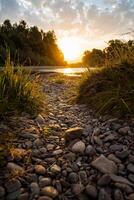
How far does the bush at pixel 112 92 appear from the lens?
3502 mm

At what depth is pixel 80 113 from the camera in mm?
4191

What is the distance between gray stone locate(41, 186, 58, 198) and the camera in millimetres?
1990

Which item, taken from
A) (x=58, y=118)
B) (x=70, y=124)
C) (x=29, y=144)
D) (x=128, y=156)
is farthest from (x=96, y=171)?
(x=58, y=118)

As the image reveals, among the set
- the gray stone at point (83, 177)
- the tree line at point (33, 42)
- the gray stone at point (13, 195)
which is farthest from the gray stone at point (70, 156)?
the tree line at point (33, 42)

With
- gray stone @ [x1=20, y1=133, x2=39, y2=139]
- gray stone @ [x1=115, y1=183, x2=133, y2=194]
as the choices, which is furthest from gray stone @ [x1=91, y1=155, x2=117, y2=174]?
gray stone @ [x1=20, y1=133, x2=39, y2=139]

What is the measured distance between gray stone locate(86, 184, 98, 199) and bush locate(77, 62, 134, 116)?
1.48m

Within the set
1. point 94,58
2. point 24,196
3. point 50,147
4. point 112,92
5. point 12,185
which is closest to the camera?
point 24,196

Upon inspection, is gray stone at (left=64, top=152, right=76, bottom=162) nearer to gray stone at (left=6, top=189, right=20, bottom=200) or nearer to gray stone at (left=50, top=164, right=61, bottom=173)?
gray stone at (left=50, top=164, right=61, bottom=173)

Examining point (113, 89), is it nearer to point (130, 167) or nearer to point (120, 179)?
point (130, 167)

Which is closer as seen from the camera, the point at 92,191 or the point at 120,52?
the point at 92,191

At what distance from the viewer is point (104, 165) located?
2357mm

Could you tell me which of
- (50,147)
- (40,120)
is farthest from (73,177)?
(40,120)

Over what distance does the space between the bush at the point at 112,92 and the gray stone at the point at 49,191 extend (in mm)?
1644

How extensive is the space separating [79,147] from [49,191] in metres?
0.78
